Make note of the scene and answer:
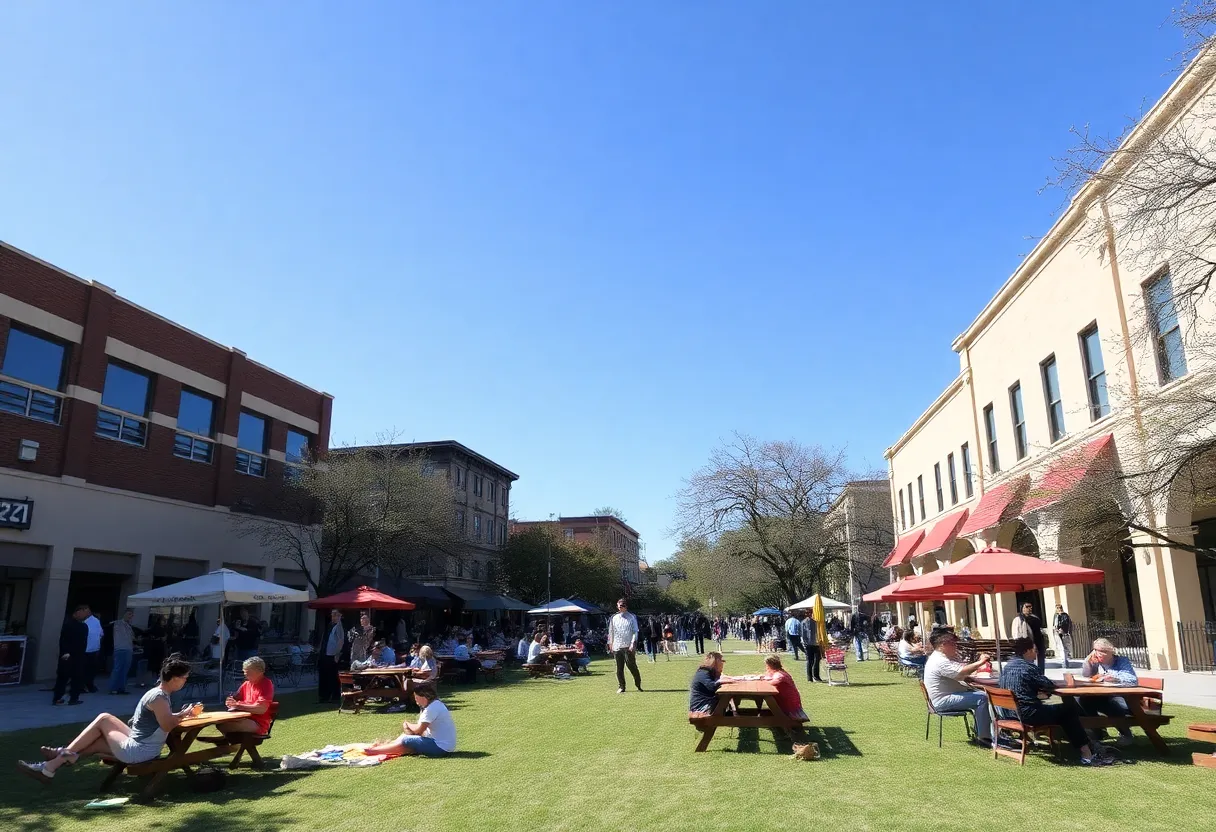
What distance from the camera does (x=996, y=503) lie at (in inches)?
902

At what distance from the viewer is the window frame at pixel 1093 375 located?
60.0 feet

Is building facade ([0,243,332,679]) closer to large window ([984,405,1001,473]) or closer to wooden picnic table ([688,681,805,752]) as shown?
wooden picnic table ([688,681,805,752])

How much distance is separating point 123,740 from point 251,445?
2152cm

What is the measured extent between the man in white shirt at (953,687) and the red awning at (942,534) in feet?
61.5

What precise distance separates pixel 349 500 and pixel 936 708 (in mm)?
19919

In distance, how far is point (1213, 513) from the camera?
2017 cm

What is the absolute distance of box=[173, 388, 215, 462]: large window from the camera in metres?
24.2

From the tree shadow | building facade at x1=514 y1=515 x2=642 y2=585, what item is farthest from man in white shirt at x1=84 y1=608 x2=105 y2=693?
building facade at x1=514 y1=515 x2=642 y2=585

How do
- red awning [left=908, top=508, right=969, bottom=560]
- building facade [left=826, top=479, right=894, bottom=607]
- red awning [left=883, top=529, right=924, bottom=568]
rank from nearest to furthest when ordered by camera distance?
red awning [left=908, top=508, right=969, bottom=560], red awning [left=883, top=529, right=924, bottom=568], building facade [left=826, top=479, right=894, bottom=607]

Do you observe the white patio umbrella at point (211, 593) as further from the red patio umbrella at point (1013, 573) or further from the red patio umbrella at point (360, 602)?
the red patio umbrella at point (1013, 573)

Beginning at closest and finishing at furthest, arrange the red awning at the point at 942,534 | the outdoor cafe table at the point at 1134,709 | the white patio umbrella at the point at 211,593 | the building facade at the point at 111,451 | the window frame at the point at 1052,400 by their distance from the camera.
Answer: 1. the outdoor cafe table at the point at 1134,709
2. the white patio umbrella at the point at 211,593
3. the building facade at the point at 111,451
4. the window frame at the point at 1052,400
5. the red awning at the point at 942,534

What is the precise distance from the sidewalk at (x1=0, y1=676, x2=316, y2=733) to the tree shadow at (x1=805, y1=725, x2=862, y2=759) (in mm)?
10217

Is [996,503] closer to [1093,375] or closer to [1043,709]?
[1093,375]

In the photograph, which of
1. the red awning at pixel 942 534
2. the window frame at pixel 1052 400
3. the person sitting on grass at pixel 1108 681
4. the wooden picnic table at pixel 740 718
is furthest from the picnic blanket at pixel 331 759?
the red awning at pixel 942 534
